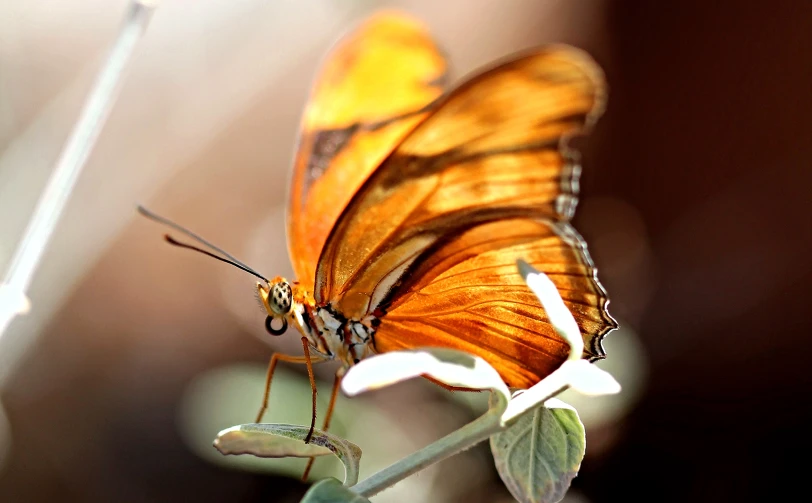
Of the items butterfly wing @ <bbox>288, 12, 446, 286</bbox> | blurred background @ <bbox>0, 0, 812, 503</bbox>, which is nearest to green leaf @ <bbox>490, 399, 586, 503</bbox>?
butterfly wing @ <bbox>288, 12, 446, 286</bbox>

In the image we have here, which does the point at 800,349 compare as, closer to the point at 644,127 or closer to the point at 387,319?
the point at 644,127

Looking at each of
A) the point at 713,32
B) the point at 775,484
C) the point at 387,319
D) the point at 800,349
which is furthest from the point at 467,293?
the point at 713,32

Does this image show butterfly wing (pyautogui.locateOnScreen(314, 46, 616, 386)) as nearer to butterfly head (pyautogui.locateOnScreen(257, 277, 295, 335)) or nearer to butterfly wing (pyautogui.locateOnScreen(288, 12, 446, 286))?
butterfly head (pyautogui.locateOnScreen(257, 277, 295, 335))

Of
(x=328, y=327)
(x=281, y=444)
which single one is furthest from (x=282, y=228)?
(x=281, y=444)

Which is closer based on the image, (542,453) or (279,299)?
(542,453)

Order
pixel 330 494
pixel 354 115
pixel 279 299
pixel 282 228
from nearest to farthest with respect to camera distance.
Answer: pixel 330 494 → pixel 279 299 → pixel 354 115 → pixel 282 228

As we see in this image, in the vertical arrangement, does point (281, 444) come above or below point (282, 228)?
above

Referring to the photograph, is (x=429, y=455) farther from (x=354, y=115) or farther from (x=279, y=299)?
(x=354, y=115)
